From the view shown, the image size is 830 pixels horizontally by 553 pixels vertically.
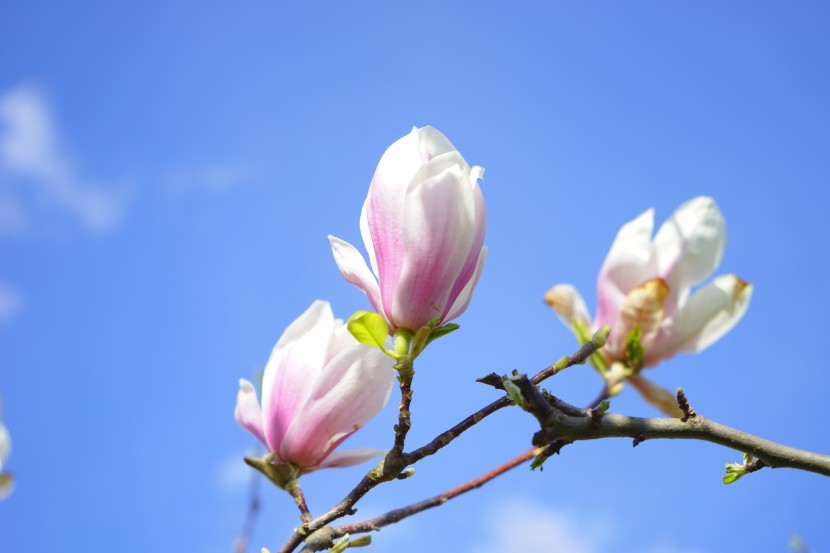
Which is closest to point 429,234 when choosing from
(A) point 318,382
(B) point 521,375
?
(B) point 521,375

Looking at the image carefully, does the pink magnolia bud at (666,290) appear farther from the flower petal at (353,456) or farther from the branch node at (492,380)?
the branch node at (492,380)

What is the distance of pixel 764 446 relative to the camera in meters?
0.91

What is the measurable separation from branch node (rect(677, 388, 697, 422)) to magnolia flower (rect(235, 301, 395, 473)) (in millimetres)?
407

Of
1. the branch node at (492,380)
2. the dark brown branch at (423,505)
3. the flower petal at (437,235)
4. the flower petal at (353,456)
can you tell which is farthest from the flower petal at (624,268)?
the branch node at (492,380)

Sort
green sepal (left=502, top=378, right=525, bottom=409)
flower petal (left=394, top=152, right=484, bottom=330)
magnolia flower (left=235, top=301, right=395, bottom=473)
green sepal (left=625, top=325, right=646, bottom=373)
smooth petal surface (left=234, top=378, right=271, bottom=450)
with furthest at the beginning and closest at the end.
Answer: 1. green sepal (left=625, top=325, right=646, bottom=373)
2. smooth petal surface (left=234, top=378, right=271, bottom=450)
3. magnolia flower (left=235, top=301, right=395, bottom=473)
4. flower petal (left=394, top=152, right=484, bottom=330)
5. green sepal (left=502, top=378, right=525, bottom=409)

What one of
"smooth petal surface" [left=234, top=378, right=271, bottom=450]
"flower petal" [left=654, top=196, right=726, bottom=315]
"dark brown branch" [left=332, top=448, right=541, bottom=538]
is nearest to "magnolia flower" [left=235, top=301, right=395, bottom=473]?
"smooth petal surface" [left=234, top=378, right=271, bottom=450]

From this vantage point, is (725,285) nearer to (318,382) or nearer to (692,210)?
(692,210)

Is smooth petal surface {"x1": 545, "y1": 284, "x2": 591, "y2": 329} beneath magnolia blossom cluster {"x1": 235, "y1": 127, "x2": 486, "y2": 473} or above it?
above

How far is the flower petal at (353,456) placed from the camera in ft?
3.92

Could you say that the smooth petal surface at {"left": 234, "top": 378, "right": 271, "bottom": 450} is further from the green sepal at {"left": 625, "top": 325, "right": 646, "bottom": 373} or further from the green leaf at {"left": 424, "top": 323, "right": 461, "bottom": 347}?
the green sepal at {"left": 625, "top": 325, "right": 646, "bottom": 373}

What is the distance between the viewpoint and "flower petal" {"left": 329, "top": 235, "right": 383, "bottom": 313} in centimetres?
98

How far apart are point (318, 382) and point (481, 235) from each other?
0.36 metres

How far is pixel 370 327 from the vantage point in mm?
938

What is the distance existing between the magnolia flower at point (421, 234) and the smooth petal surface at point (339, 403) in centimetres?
15
